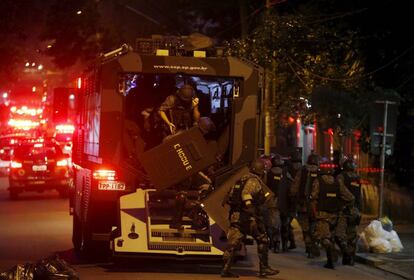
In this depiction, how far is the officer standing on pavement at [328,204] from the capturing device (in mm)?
12477

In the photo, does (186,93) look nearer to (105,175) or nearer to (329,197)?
(105,175)

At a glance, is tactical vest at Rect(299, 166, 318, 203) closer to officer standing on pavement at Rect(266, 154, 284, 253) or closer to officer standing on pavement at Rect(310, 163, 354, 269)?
officer standing on pavement at Rect(266, 154, 284, 253)

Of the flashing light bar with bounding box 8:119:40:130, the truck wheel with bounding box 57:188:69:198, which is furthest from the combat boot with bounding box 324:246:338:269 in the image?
the flashing light bar with bounding box 8:119:40:130

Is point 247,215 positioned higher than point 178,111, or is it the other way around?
point 178,111

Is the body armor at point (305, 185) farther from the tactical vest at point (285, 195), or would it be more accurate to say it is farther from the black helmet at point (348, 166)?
the black helmet at point (348, 166)

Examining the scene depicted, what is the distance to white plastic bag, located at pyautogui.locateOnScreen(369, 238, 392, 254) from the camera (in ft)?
46.3

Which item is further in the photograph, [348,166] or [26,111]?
[26,111]

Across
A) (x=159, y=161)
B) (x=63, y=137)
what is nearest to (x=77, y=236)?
(x=159, y=161)

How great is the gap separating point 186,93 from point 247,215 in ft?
7.18

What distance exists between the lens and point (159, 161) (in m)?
11.0

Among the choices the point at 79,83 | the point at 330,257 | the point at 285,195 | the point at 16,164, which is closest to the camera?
the point at 330,257

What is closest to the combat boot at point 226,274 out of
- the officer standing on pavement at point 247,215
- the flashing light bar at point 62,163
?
the officer standing on pavement at point 247,215

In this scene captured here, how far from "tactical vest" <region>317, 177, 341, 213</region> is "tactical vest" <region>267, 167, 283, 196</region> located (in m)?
1.70

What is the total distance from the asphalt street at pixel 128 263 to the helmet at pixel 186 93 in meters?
2.51
